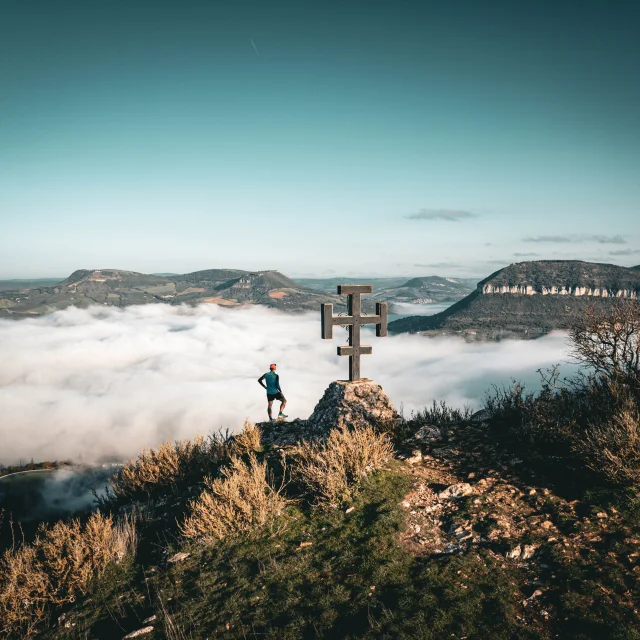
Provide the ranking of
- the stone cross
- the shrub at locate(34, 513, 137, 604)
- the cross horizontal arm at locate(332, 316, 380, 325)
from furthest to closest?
the cross horizontal arm at locate(332, 316, 380, 325) < the stone cross < the shrub at locate(34, 513, 137, 604)

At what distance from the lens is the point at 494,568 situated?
487 centimetres

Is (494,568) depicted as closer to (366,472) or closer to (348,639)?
(348,639)

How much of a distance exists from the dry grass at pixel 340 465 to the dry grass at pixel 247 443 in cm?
201

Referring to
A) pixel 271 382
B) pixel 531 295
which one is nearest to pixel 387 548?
pixel 271 382

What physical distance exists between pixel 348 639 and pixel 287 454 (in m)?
4.85

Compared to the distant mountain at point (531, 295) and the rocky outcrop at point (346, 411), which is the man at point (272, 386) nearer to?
the rocky outcrop at point (346, 411)

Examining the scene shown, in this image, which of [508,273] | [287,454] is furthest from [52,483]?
[508,273]

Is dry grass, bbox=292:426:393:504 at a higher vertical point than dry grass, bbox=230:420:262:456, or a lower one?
higher

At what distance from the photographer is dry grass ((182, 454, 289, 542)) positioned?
6.26 metres

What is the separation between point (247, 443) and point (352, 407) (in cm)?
271

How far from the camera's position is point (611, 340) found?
8125 mm

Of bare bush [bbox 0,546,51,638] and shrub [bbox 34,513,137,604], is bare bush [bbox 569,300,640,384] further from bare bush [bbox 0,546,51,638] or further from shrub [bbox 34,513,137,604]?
bare bush [bbox 0,546,51,638]

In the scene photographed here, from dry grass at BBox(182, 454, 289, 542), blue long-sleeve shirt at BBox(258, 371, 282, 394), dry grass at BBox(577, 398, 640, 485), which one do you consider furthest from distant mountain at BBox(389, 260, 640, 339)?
dry grass at BBox(182, 454, 289, 542)

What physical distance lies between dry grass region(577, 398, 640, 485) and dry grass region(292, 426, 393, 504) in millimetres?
3412
